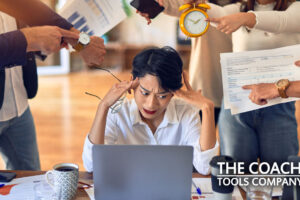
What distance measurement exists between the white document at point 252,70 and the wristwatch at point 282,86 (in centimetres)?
3

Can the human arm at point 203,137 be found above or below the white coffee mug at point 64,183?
above

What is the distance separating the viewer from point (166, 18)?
9016 mm

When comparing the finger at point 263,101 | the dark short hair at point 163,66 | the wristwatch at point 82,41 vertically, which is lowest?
the finger at point 263,101

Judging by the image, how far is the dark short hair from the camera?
5.18 feet

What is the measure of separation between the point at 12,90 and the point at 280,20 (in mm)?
1291

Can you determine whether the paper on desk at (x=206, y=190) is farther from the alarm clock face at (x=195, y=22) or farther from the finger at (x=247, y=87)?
the alarm clock face at (x=195, y=22)

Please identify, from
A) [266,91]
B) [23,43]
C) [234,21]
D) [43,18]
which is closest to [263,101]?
[266,91]

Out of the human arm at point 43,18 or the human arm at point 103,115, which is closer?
the human arm at point 103,115

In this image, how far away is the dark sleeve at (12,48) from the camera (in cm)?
140

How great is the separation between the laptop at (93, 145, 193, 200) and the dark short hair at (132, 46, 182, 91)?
0.49 metres

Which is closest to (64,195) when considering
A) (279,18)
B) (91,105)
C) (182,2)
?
(182,2)

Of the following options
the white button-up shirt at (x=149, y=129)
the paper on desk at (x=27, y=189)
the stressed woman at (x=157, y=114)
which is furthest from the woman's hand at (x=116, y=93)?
the paper on desk at (x=27, y=189)

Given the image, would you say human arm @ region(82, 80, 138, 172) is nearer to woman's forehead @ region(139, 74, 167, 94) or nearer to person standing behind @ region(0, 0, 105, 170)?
woman's forehead @ region(139, 74, 167, 94)

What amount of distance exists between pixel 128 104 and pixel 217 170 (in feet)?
2.15
